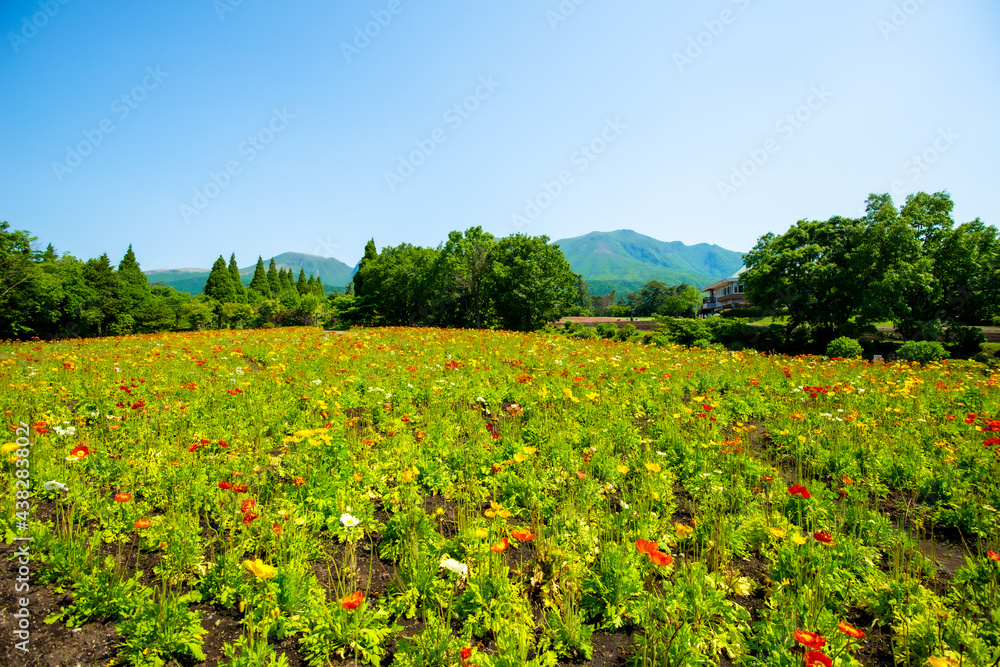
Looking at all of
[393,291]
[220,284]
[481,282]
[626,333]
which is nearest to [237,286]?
[220,284]

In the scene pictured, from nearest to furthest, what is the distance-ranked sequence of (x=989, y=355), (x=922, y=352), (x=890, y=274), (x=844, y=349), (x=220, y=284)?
(x=989, y=355)
(x=922, y=352)
(x=844, y=349)
(x=890, y=274)
(x=220, y=284)

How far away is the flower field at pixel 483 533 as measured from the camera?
7.98 feet

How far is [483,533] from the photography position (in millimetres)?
2781

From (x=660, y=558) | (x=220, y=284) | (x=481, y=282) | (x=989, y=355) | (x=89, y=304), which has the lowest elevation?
(x=660, y=558)

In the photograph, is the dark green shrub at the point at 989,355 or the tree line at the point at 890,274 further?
the tree line at the point at 890,274

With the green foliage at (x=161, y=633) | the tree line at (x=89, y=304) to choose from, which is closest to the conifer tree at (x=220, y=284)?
the tree line at (x=89, y=304)

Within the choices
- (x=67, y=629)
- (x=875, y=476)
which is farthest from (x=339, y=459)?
(x=875, y=476)

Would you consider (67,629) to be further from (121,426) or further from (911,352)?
(911,352)

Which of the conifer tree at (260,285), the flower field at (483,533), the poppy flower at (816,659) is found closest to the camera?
the poppy flower at (816,659)

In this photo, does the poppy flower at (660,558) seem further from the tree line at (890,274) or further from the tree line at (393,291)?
the tree line at (393,291)

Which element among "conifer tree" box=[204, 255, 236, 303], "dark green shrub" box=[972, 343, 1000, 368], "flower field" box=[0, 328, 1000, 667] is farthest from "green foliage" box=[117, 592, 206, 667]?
"conifer tree" box=[204, 255, 236, 303]

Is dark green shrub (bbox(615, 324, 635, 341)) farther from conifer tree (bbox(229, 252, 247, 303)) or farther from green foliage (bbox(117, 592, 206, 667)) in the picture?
conifer tree (bbox(229, 252, 247, 303))

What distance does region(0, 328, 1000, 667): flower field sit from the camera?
7.98 feet

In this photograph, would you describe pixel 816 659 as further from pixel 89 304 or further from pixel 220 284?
pixel 220 284
